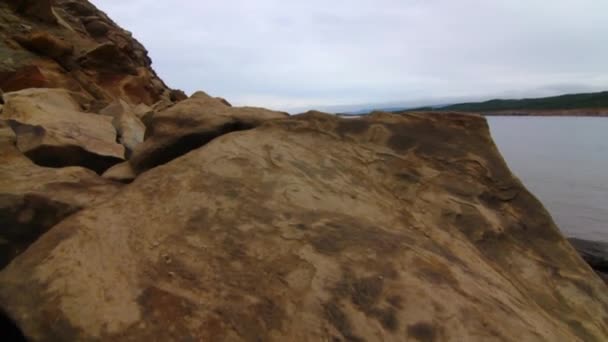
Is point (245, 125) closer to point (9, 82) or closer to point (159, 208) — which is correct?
point (159, 208)

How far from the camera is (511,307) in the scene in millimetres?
2086

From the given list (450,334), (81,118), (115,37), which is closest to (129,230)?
(450,334)

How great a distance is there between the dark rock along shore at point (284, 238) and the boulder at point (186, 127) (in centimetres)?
2

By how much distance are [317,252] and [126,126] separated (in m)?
4.29

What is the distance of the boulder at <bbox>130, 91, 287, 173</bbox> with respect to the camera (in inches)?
142

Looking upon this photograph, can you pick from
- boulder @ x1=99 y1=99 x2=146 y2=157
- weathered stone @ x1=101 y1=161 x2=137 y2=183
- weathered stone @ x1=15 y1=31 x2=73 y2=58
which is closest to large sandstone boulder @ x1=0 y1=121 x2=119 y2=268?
weathered stone @ x1=101 y1=161 x2=137 y2=183

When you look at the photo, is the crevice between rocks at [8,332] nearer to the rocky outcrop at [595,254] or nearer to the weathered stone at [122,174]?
the weathered stone at [122,174]

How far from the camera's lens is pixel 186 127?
3.69m

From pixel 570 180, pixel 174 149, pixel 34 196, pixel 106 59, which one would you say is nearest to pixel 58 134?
pixel 174 149

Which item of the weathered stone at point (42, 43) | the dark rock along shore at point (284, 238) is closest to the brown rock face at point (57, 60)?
the weathered stone at point (42, 43)

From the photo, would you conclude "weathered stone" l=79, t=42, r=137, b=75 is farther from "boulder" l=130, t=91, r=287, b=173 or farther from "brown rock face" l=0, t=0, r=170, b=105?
"boulder" l=130, t=91, r=287, b=173

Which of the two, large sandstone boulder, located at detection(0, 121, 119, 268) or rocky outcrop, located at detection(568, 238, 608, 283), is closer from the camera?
large sandstone boulder, located at detection(0, 121, 119, 268)

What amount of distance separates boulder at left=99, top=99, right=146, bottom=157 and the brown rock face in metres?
3.57

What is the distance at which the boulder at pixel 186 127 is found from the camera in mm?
3600
